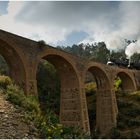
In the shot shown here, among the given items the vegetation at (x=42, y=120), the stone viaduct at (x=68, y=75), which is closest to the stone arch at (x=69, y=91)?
the stone viaduct at (x=68, y=75)

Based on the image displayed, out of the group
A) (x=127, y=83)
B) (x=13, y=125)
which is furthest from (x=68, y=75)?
(x=127, y=83)

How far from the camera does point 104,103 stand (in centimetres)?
3022

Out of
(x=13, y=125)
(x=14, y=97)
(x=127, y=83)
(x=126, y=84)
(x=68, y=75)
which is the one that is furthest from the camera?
(x=126, y=84)

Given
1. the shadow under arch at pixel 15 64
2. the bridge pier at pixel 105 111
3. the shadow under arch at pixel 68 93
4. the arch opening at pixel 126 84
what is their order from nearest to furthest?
1. the shadow under arch at pixel 15 64
2. the shadow under arch at pixel 68 93
3. the bridge pier at pixel 105 111
4. the arch opening at pixel 126 84

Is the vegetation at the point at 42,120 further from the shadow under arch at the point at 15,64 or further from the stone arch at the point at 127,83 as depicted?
the stone arch at the point at 127,83

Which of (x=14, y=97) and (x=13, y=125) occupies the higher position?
(x=14, y=97)

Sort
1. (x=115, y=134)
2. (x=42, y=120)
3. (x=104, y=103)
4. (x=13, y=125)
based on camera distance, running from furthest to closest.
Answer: (x=104, y=103), (x=115, y=134), (x=42, y=120), (x=13, y=125)

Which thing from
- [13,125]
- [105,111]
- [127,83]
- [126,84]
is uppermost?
[127,83]

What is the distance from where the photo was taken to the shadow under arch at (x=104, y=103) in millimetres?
29125

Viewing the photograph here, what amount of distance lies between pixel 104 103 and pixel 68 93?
8.43m

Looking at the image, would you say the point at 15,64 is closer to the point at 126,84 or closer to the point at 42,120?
the point at 42,120

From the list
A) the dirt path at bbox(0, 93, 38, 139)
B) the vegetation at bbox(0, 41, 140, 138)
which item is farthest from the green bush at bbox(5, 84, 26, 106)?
the dirt path at bbox(0, 93, 38, 139)

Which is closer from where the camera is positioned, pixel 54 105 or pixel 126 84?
pixel 54 105

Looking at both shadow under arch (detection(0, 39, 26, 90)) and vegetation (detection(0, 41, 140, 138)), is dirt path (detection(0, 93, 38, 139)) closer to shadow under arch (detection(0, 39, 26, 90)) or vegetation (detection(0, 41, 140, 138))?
vegetation (detection(0, 41, 140, 138))
